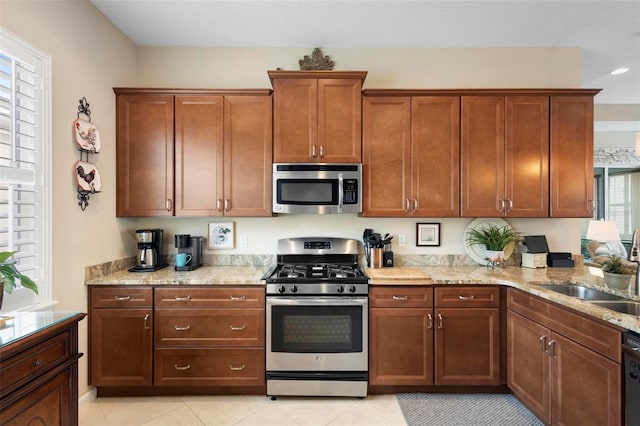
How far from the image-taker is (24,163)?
1.84 metres

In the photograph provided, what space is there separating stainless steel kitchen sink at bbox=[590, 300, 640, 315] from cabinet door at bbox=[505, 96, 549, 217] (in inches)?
36.7

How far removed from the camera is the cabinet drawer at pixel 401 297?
7.69 feet

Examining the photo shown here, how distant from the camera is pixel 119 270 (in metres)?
2.63

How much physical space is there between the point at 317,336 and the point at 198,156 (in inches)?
72.5

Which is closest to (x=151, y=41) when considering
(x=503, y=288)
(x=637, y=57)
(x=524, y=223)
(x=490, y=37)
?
(x=490, y=37)

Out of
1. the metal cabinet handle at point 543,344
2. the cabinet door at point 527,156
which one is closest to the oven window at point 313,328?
the metal cabinet handle at point 543,344

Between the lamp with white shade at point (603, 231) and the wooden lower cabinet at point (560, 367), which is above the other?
the lamp with white shade at point (603, 231)

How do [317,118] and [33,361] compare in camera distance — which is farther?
[317,118]

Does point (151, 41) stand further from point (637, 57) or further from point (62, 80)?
point (637, 57)

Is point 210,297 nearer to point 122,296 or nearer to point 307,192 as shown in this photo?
point 122,296

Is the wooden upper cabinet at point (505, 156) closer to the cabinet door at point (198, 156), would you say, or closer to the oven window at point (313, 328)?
the oven window at point (313, 328)

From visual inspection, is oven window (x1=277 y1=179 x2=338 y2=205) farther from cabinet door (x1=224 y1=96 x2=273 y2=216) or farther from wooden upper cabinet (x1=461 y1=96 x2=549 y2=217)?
wooden upper cabinet (x1=461 y1=96 x2=549 y2=217)

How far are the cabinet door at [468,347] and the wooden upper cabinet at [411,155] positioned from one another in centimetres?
87

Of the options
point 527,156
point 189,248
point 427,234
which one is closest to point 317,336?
point 189,248
